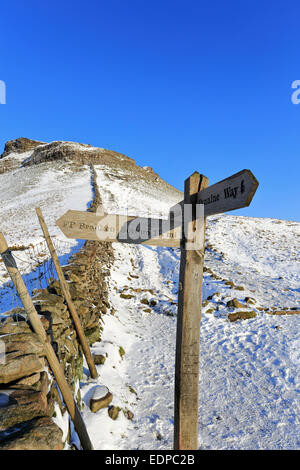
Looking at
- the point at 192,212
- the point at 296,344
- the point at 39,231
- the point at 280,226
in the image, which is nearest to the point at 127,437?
the point at 192,212

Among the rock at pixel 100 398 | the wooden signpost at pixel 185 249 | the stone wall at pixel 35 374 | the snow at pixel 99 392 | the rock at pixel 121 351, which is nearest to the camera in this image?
the stone wall at pixel 35 374

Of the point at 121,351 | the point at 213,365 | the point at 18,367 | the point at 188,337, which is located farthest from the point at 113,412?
the point at 213,365

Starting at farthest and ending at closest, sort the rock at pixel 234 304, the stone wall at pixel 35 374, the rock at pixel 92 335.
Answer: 1. the rock at pixel 234 304
2. the rock at pixel 92 335
3. the stone wall at pixel 35 374

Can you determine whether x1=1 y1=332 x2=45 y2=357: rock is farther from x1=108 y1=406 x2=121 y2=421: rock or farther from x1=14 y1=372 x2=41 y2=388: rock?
x1=108 y1=406 x2=121 y2=421: rock

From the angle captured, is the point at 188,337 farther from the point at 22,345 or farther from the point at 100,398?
the point at 100,398

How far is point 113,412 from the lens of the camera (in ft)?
12.9

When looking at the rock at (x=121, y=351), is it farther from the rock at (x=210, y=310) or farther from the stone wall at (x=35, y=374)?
the rock at (x=210, y=310)

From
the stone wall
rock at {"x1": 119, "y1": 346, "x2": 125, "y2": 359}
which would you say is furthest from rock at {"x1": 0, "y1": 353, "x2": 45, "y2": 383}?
rock at {"x1": 119, "y1": 346, "x2": 125, "y2": 359}

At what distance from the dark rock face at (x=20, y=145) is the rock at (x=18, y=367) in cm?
8765

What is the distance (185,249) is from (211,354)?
5417mm

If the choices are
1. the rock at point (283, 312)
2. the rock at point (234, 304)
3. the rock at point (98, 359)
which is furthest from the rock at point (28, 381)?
the rock at point (283, 312)

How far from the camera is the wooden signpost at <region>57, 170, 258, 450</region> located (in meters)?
2.33

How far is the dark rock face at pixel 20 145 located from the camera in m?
75.7
